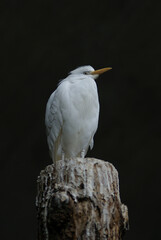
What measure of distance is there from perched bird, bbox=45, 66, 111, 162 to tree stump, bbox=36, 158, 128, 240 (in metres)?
0.55

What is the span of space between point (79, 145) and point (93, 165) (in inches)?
25.5

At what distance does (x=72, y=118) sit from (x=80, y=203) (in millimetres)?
795

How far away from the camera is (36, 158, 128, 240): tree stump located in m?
1.85

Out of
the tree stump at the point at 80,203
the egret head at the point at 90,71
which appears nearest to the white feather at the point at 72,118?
the egret head at the point at 90,71

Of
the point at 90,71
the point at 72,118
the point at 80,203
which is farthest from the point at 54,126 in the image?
the point at 80,203

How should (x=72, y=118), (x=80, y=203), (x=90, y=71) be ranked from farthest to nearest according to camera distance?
(x=90, y=71), (x=72, y=118), (x=80, y=203)

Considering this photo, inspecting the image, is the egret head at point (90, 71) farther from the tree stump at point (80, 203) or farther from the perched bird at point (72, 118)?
the tree stump at point (80, 203)

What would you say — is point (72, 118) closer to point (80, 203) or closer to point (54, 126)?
point (54, 126)

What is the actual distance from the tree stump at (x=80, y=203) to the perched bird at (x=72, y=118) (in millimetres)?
554

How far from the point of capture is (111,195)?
1.96 m

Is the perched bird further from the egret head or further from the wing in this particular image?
the egret head

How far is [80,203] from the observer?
74.4 inches

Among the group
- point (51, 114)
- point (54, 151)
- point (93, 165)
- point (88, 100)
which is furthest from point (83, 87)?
point (93, 165)

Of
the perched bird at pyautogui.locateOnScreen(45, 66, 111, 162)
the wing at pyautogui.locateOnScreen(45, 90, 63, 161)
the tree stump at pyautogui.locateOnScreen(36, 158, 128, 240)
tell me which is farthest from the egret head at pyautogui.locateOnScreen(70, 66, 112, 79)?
the tree stump at pyautogui.locateOnScreen(36, 158, 128, 240)
